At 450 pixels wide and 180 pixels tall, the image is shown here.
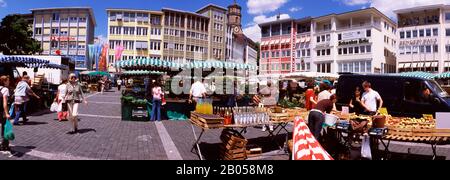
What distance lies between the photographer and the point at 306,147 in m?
4.63

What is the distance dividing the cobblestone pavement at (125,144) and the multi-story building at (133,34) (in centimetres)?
6000

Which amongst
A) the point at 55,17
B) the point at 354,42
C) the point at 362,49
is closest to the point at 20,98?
the point at 362,49

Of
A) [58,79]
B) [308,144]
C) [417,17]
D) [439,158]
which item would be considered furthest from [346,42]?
[308,144]

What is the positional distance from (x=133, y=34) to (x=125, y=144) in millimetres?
65800

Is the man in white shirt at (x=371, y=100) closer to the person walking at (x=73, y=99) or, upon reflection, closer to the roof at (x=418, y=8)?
the person walking at (x=73, y=99)

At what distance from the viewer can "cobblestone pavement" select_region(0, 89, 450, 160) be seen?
721cm

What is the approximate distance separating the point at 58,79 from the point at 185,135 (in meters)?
23.1

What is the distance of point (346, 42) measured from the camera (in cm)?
5591

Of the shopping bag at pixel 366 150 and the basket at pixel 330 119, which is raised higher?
the basket at pixel 330 119

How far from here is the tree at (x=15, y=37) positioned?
36281mm

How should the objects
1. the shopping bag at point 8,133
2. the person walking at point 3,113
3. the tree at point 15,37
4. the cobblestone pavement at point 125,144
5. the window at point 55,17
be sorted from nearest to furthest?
the shopping bag at point 8,133
the person walking at point 3,113
the cobblestone pavement at point 125,144
the tree at point 15,37
the window at point 55,17

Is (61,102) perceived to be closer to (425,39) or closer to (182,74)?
(182,74)

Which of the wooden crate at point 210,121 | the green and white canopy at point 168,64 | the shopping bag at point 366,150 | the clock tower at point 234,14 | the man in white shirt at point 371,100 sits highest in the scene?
the clock tower at point 234,14

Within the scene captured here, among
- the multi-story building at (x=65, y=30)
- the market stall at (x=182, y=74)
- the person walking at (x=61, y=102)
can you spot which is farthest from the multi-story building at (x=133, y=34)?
the person walking at (x=61, y=102)
